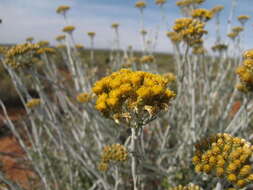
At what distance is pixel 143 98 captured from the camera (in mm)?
1778

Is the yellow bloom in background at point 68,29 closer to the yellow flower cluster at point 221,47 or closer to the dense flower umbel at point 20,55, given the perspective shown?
the dense flower umbel at point 20,55

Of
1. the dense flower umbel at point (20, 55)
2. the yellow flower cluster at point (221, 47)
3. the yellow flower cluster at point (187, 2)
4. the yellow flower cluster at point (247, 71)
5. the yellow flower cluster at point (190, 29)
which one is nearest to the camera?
the yellow flower cluster at point (247, 71)

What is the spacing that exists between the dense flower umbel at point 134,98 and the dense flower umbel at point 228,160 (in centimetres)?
50

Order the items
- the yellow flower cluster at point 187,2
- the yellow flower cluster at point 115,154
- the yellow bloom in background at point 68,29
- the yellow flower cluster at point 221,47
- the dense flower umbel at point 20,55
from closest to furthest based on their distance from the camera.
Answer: the yellow flower cluster at point 115,154, the dense flower umbel at point 20,55, the yellow flower cluster at point 187,2, the yellow bloom in background at point 68,29, the yellow flower cluster at point 221,47

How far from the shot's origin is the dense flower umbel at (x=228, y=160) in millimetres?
1833

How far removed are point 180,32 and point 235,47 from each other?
8.56ft

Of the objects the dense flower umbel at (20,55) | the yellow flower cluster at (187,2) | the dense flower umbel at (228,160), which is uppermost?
the yellow flower cluster at (187,2)

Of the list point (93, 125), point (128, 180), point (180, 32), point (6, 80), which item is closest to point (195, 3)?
point (180, 32)

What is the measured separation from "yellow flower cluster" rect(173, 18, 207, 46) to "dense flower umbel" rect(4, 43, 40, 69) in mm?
1950

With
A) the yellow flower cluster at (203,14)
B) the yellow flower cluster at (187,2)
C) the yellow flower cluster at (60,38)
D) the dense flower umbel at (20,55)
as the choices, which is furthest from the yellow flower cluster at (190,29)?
the yellow flower cluster at (60,38)

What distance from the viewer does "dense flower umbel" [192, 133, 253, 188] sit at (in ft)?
6.01

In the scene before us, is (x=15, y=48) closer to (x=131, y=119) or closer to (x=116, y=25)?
(x=131, y=119)

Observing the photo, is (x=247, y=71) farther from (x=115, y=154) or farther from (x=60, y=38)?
(x=60, y=38)

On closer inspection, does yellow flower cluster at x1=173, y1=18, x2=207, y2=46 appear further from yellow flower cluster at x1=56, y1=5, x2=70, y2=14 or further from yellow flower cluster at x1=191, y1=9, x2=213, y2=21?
yellow flower cluster at x1=56, y1=5, x2=70, y2=14
